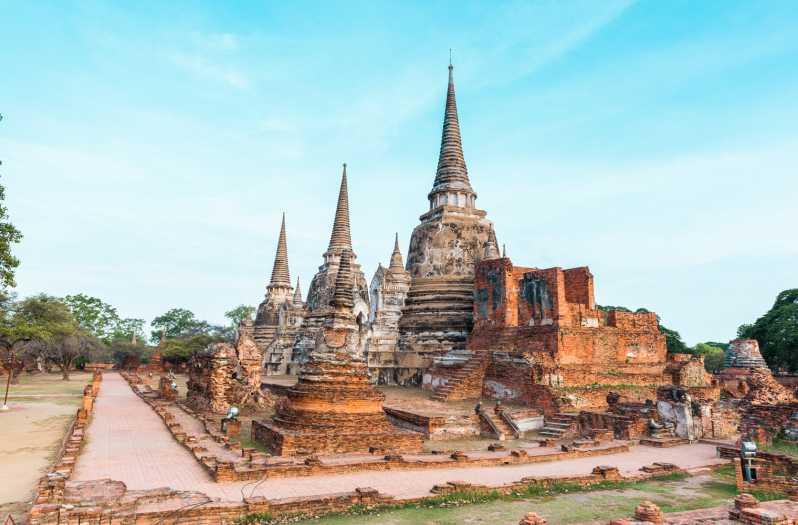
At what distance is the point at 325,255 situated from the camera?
3619 centimetres

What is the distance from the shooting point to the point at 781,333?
38844 millimetres

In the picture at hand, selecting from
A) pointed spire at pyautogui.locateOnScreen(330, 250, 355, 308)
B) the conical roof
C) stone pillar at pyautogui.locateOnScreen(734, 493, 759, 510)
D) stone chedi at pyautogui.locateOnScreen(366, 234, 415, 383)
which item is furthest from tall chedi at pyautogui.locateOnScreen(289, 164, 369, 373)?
stone pillar at pyautogui.locateOnScreen(734, 493, 759, 510)

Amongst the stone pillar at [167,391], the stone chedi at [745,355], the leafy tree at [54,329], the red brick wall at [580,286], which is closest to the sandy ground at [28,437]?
the stone pillar at [167,391]

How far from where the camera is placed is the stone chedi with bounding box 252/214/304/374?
36812mm

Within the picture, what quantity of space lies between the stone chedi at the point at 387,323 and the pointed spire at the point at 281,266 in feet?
63.7

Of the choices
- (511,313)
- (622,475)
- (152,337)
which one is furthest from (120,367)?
(622,475)

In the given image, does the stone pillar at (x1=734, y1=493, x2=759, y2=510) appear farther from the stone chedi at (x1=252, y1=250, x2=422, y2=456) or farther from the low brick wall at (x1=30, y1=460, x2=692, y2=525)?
the stone chedi at (x1=252, y1=250, x2=422, y2=456)

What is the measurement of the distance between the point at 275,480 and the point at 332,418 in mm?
3257

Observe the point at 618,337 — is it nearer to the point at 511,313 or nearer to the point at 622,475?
the point at 511,313

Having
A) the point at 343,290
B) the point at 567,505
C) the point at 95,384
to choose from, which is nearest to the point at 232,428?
the point at 343,290

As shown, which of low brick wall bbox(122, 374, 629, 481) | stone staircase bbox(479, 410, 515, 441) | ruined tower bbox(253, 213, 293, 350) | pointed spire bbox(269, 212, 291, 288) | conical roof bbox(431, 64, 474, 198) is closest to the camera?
low brick wall bbox(122, 374, 629, 481)

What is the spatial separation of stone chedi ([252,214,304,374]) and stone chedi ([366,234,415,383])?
1162 centimetres

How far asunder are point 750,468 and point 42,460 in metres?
14.2

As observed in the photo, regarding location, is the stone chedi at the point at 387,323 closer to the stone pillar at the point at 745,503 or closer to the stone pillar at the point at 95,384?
the stone pillar at the point at 95,384
